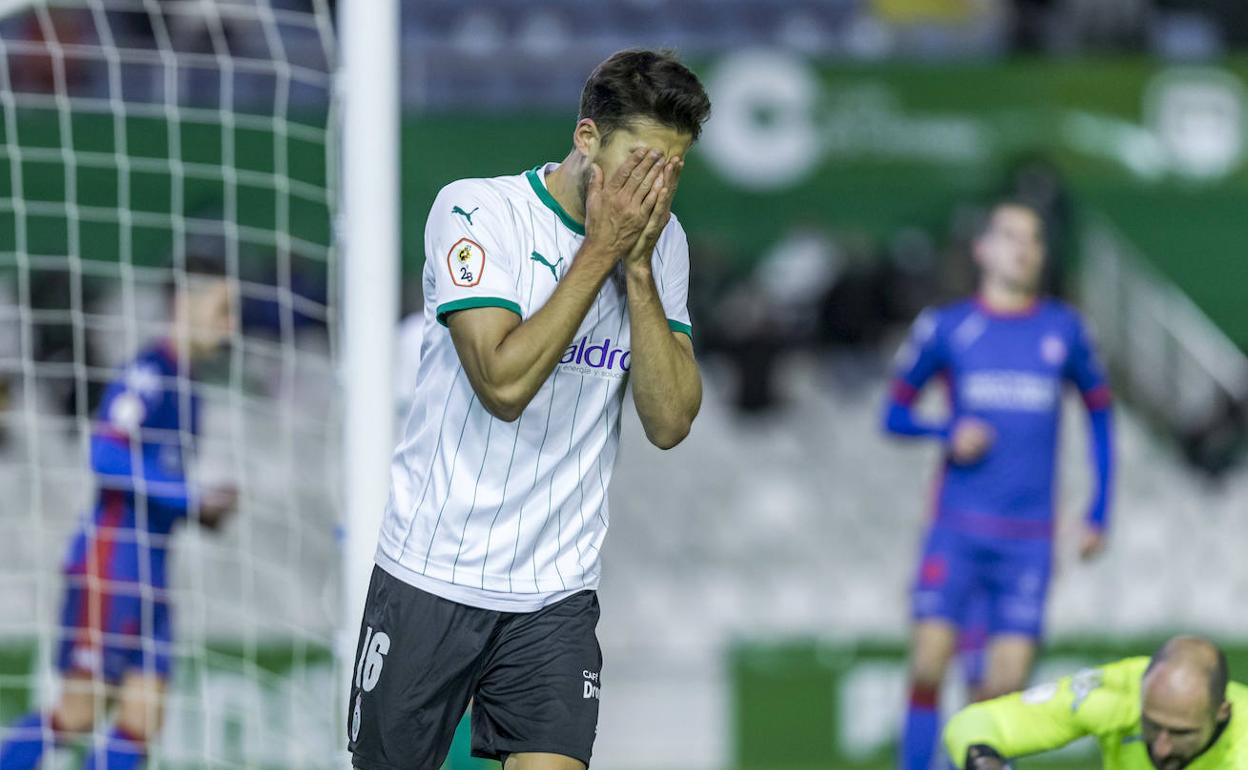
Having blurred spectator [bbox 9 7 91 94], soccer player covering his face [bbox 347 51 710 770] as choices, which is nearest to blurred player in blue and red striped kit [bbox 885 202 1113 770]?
soccer player covering his face [bbox 347 51 710 770]

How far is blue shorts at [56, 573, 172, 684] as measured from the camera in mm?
5570

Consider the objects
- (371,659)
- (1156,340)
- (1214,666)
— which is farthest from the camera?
(1156,340)

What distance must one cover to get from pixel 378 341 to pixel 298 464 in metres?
5.12

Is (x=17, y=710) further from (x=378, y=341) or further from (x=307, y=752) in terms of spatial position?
(x=378, y=341)

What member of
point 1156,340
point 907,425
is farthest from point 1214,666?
point 1156,340

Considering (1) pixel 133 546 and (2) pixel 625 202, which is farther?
(1) pixel 133 546

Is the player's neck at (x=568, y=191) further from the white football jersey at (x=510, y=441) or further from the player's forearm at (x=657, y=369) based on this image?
the player's forearm at (x=657, y=369)

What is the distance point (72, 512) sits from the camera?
841 cm

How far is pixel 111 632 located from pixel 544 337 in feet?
11.0

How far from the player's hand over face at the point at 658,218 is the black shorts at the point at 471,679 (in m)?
0.63

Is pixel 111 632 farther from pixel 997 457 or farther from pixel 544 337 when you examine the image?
pixel 544 337

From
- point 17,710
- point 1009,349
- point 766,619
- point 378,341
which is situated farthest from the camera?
point 766,619

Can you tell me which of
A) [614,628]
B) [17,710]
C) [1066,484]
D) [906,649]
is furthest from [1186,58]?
[17,710]

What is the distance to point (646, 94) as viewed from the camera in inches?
109
